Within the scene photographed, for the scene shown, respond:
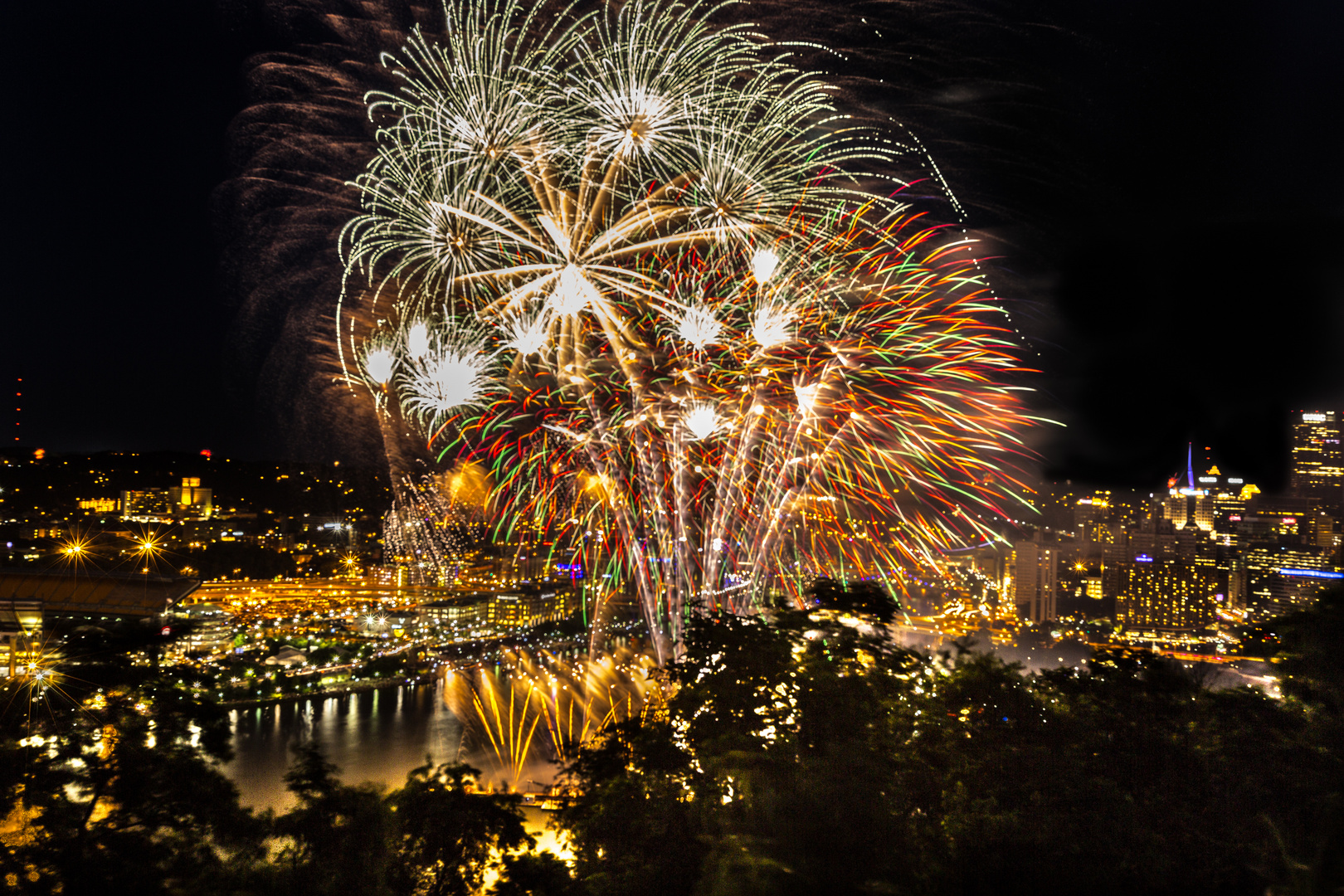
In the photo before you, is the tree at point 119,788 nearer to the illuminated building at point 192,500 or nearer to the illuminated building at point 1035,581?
the illuminated building at point 1035,581

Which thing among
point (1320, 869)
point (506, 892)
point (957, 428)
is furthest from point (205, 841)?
point (957, 428)

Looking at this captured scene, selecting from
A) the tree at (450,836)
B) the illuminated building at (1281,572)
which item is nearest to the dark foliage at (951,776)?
the tree at (450,836)

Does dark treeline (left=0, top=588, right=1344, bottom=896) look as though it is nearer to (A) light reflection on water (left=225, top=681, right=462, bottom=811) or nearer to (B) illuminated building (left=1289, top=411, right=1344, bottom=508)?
(A) light reflection on water (left=225, top=681, right=462, bottom=811)

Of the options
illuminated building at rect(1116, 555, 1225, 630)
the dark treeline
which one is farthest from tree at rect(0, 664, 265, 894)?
illuminated building at rect(1116, 555, 1225, 630)

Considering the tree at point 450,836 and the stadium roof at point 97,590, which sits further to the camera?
the stadium roof at point 97,590

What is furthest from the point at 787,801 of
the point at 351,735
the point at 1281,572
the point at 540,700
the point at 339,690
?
the point at 339,690

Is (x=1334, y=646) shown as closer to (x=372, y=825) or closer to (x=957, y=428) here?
(x=957, y=428)
